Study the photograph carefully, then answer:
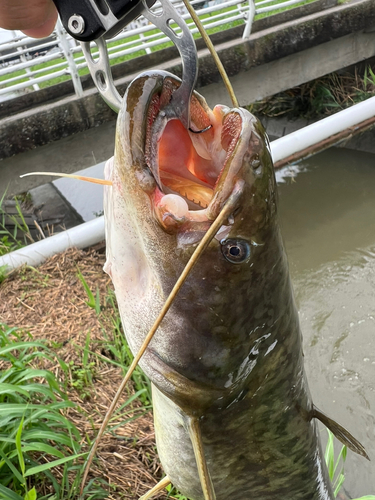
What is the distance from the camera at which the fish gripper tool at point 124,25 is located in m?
1.01

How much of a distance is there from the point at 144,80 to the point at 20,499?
1590 millimetres

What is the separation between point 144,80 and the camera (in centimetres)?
105

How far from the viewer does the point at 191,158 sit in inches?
45.8

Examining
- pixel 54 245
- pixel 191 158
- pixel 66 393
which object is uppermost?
pixel 191 158

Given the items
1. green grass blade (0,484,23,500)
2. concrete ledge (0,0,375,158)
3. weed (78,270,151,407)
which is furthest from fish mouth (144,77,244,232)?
concrete ledge (0,0,375,158)

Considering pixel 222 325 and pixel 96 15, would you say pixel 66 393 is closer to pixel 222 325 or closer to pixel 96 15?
pixel 222 325

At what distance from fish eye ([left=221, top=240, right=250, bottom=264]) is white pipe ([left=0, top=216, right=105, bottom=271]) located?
9.07 feet

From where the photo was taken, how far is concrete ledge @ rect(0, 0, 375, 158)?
13.4ft

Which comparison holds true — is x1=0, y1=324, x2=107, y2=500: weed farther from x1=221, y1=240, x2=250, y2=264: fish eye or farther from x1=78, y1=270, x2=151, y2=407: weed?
x1=221, y1=240, x2=250, y2=264: fish eye

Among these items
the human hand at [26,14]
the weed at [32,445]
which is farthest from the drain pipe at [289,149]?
the human hand at [26,14]

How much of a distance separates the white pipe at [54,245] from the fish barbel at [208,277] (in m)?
2.41

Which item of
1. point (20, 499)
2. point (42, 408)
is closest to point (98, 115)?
point (42, 408)

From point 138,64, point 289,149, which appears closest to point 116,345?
point 289,149

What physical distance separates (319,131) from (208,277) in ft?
13.4
